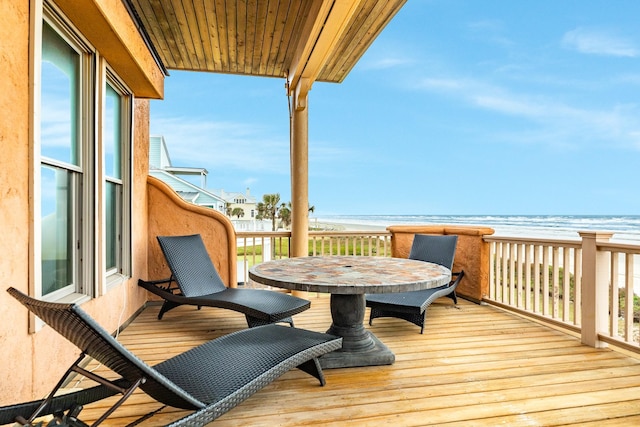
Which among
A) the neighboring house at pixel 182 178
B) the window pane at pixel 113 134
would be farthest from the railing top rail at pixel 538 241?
the neighboring house at pixel 182 178

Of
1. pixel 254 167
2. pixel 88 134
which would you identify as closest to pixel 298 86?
pixel 88 134

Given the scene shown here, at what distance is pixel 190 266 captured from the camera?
3.81 m

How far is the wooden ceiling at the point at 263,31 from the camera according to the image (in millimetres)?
3371

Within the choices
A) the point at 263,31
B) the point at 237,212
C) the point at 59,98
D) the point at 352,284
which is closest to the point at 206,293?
the point at 352,284

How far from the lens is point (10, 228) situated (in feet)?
5.83

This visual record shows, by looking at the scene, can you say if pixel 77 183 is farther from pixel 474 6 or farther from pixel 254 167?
pixel 474 6

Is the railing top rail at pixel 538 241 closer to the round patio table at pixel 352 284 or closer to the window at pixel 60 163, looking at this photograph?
the round patio table at pixel 352 284

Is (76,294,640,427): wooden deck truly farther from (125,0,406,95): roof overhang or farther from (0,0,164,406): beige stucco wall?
(125,0,406,95): roof overhang

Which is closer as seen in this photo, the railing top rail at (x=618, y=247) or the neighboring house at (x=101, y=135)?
the neighboring house at (x=101, y=135)

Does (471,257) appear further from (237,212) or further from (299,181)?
(237,212)

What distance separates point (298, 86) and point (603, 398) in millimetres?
4258

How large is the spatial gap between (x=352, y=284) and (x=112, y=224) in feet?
8.73

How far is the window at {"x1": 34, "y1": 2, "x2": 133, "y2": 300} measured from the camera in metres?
2.28

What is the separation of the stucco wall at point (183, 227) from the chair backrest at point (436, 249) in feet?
7.73
